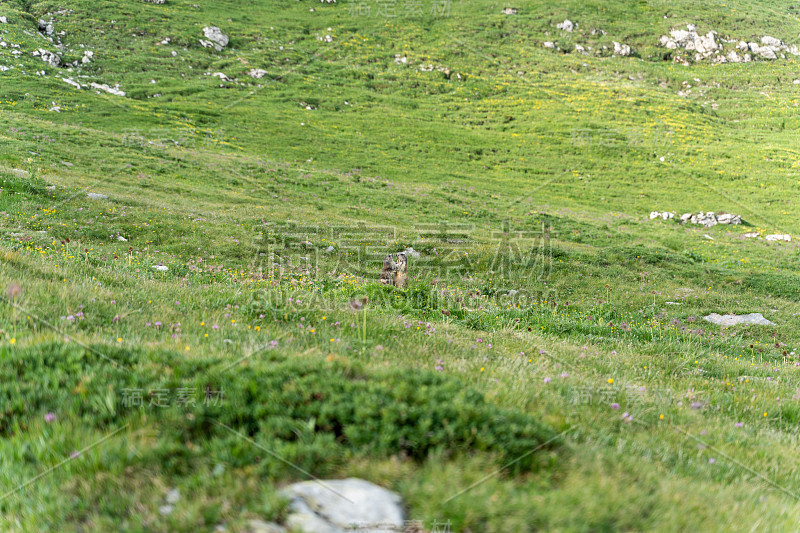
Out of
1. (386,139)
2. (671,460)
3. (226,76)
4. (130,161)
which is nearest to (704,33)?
(386,139)

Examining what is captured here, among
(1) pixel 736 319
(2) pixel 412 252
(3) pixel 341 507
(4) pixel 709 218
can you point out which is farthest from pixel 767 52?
(3) pixel 341 507

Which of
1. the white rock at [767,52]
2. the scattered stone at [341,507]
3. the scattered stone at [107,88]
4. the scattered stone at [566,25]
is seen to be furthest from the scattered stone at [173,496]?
the white rock at [767,52]

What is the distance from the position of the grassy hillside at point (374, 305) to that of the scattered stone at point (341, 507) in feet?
0.31

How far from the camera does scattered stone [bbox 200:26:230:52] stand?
212 feet

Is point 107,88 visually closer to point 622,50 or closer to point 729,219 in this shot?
point 729,219

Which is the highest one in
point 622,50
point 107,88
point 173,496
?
point 622,50

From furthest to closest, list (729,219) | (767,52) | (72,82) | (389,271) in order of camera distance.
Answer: (767,52), (72,82), (729,219), (389,271)

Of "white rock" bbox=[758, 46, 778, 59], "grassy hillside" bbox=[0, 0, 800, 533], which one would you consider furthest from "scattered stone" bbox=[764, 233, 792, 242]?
"white rock" bbox=[758, 46, 778, 59]

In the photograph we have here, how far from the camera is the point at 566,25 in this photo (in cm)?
8781

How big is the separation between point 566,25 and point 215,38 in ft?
220

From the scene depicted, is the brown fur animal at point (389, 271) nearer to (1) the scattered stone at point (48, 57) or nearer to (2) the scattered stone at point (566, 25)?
(1) the scattered stone at point (48, 57)

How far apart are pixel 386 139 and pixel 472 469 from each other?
48.3 m

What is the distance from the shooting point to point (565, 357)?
7.32 m

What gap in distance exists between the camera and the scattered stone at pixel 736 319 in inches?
530
